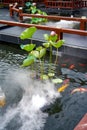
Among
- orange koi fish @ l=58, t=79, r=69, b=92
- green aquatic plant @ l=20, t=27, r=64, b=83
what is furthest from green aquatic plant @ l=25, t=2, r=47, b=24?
orange koi fish @ l=58, t=79, r=69, b=92

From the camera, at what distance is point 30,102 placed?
5.16 meters

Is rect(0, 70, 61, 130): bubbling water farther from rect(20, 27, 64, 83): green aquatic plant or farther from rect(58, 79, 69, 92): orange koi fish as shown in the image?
rect(20, 27, 64, 83): green aquatic plant

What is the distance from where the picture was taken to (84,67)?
22.0 ft

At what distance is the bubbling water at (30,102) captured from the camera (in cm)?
450

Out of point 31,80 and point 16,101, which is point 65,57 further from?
point 16,101

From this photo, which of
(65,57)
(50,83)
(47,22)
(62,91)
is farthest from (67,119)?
(47,22)

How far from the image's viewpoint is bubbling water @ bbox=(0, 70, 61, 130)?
450 centimetres

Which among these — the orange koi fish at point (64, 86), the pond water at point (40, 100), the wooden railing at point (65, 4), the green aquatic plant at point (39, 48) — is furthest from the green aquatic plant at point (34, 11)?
the orange koi fish at point (64, 86)

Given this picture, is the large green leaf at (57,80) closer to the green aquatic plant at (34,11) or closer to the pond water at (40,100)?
the pond water at (40,100)

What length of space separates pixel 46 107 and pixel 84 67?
7.31ft

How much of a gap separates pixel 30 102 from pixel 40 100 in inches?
8.8

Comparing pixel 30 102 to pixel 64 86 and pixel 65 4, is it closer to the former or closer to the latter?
pixel 64 86

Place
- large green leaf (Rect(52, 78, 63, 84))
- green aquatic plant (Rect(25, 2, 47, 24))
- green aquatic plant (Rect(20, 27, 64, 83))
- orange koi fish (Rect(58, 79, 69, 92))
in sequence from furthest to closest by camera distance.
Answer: green aquatic plant (Rect(25, 2, 47, 24)) → large green leaf (Rect(52, 78, 63, 84)) → green aquatic plant (Rect(20, 27, 64, 83)) → orange koi fish (Rect(58, 79, 69, 92))

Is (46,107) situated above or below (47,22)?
below
